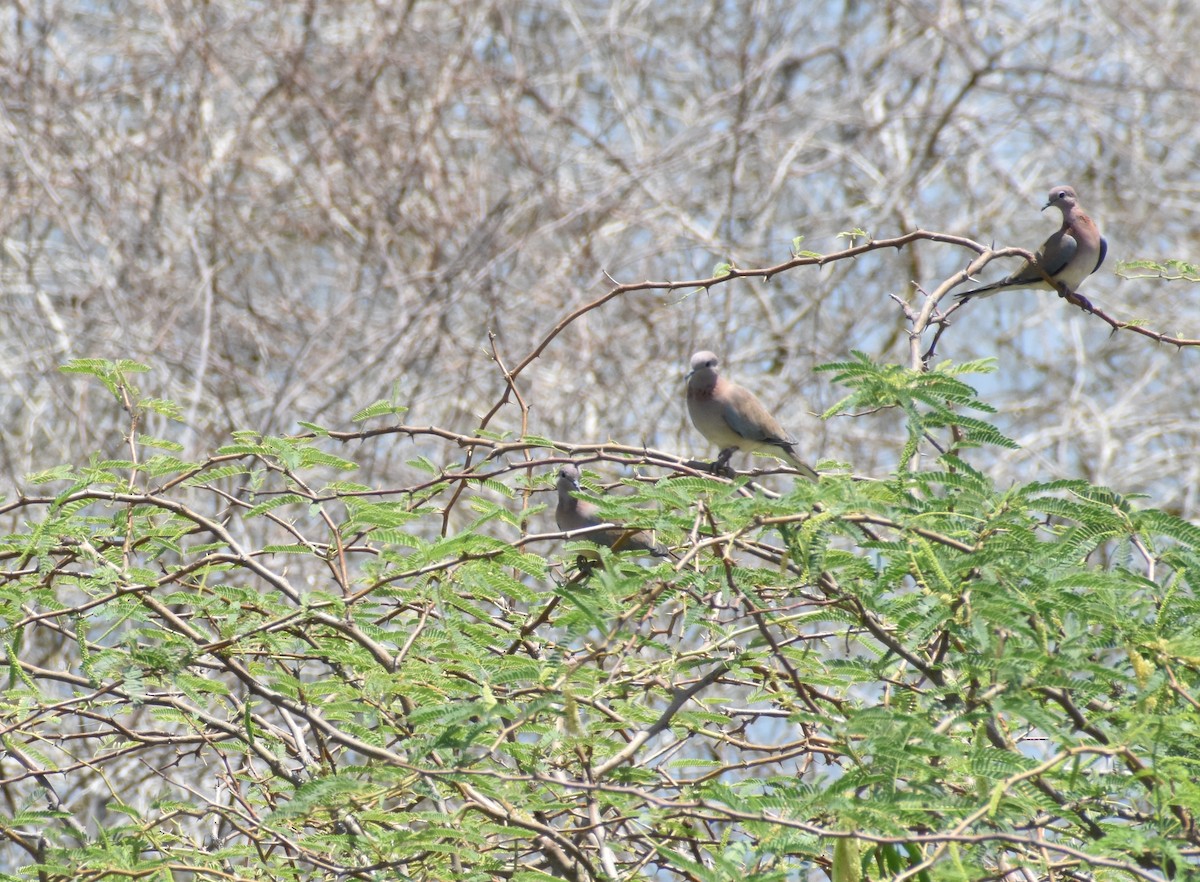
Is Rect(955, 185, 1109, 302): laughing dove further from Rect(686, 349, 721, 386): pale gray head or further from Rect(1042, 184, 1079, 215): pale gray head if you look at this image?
Rect(686, 349, 721, 386): pale gray head

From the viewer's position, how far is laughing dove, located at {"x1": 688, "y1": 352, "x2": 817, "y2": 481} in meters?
5.84

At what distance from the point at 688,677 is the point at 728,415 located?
202 centimetres

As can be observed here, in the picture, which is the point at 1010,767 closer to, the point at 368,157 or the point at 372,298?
the point at 372,298

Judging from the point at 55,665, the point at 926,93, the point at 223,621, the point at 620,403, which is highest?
the point at 926,93

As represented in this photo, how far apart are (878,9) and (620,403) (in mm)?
6036

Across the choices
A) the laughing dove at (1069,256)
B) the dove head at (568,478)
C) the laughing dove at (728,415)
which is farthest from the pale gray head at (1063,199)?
the dove head at (568,478)

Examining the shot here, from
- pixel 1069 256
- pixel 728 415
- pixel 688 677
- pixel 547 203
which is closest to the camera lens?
pixel 688 677

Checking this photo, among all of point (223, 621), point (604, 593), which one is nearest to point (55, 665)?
point (223, 621)

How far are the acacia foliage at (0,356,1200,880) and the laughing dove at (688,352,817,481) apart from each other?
2.00m

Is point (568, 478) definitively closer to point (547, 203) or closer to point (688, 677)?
point (688, 677)

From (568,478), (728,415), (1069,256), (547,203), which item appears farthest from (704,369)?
(547,203)

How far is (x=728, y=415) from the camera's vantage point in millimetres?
5871

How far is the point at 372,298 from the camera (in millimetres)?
11070

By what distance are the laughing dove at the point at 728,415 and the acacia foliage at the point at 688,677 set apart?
6.56ft
